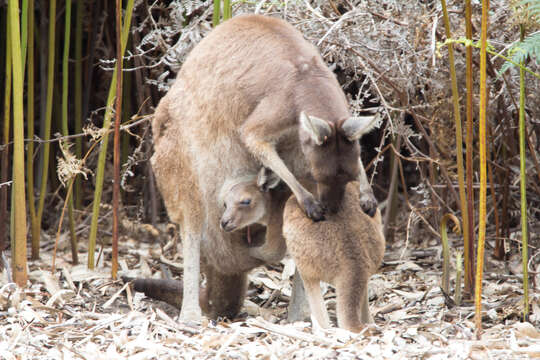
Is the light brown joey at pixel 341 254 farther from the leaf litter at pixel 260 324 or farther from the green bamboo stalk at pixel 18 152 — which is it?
the green bamboo stalk at pixel 18 152

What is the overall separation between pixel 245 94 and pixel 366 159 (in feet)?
8.56

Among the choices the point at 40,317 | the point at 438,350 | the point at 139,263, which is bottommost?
the point at 139,263

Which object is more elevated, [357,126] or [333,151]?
[357,126]

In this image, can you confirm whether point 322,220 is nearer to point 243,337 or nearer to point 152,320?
point 243,337

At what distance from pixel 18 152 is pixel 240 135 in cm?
105

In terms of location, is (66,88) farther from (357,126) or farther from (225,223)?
(357,126)

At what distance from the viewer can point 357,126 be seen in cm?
286

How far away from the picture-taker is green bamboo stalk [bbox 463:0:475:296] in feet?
8.77

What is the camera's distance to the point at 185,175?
354cm

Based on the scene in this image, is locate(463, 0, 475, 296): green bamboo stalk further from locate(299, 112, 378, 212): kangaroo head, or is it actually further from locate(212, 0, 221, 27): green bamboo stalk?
locate(212, 0, 221, 27): green bamboo stalk

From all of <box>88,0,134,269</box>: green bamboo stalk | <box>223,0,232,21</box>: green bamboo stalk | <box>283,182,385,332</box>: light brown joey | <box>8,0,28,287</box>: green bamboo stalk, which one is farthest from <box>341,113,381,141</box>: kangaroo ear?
<box>8,0,28,287</box>: green bamboo stalk

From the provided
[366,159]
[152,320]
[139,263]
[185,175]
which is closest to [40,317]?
[152,320]

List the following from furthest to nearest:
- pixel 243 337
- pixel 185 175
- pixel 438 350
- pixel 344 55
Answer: pixel 344 55
pixel 185 175
pixel 243 337
pixel 438 350

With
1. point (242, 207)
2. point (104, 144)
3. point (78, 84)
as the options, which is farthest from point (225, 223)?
point (78, 84)
